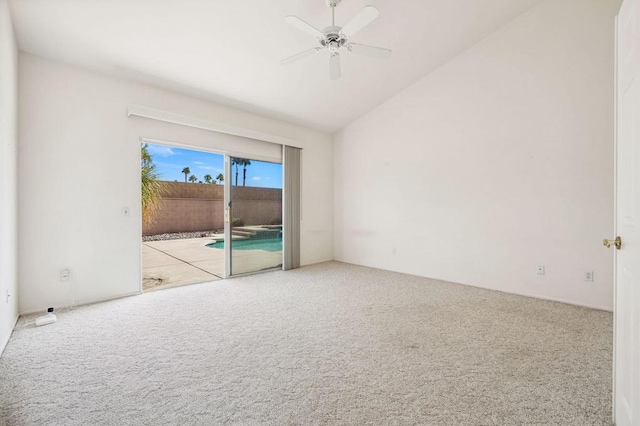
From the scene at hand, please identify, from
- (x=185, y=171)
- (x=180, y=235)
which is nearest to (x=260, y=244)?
(x=180, y=235)

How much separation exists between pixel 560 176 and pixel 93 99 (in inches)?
217

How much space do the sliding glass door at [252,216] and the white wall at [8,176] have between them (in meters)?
2.33

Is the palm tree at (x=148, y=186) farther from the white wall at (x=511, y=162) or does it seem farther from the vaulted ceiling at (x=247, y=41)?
the white wall at (x=511, y=162)

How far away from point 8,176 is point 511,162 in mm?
5366

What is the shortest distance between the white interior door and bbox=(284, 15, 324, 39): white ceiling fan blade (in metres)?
1.97

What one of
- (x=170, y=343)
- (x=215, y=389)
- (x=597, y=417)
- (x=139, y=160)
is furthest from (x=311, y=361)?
(x=139, y=160)

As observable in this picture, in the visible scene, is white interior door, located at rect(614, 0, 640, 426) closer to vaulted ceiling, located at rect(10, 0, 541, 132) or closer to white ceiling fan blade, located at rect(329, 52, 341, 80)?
white ceiling fan blade, located at rect(329, 52, 341, 80)

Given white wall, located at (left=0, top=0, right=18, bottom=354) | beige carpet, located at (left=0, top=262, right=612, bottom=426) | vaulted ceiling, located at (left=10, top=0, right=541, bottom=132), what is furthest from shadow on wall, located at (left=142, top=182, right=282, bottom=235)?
beige carpet, located at (left=0, top=262, right=612, bottom=426)

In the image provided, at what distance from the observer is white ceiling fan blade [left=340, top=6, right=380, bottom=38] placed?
2.31 m

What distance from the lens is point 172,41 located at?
122 inches

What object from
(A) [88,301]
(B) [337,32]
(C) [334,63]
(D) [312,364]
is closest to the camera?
(D) [312,364]

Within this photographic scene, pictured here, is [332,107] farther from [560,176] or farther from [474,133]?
[560,176]

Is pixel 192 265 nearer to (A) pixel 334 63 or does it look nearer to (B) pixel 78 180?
(B) pixel 78 180

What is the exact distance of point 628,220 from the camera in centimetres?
133
